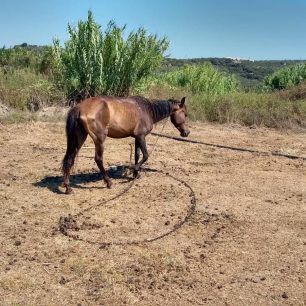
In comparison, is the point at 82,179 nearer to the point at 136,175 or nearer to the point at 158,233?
the point at 136,175

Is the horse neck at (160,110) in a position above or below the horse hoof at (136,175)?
above

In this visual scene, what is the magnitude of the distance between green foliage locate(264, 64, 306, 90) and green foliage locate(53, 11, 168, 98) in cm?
1274

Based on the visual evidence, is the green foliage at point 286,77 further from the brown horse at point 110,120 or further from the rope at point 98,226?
the rope at point 98,226

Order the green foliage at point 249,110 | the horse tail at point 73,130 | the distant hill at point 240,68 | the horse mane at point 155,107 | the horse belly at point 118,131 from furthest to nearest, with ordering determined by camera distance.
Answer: the distant hill at point 240,68, the green foliage at point 249,110, the horse mane at point 155,107, the horse belly at point 118,131, the horse tail at point 73,130

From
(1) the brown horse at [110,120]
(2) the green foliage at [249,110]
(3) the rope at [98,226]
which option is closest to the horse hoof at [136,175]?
(1) the brown horse at [110,120]

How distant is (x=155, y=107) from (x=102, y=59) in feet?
21.2

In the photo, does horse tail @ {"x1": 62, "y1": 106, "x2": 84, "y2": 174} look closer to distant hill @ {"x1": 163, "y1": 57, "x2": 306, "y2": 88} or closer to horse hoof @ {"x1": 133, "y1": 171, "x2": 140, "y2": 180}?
horse hoof @ {"x1": 133, "y1": 171, "x2": 140, "y2": 180}

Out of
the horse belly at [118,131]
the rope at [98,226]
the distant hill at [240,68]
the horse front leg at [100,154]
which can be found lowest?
the rope at [98,226]

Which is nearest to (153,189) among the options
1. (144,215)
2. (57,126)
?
(144,215)

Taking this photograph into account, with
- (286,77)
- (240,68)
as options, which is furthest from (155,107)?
(240,68)

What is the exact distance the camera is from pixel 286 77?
90.6 ft

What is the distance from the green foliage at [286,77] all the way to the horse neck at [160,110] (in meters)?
18.2

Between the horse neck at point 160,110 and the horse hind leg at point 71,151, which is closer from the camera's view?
the horse hind leg at point 71,151

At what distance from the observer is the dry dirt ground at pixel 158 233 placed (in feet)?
14.4
